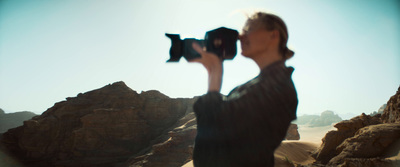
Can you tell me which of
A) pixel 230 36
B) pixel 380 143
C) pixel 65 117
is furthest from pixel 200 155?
pixel 65 117

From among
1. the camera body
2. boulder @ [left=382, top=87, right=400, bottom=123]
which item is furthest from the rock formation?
the camera body

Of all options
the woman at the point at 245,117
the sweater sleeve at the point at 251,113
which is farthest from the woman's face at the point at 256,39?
the sweater sleeve at the point at 251,113

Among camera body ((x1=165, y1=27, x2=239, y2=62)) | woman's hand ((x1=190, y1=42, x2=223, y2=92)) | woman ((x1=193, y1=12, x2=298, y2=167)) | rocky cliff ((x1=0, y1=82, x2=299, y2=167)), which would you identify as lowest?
rocky cliff ((x1=0, y1=82, x2=299, y2=167))

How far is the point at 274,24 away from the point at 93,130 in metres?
36.0

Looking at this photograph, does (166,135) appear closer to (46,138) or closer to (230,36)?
(46,138)

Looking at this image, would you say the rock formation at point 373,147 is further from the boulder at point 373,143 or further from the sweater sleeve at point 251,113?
the sweater sleeve at point 251,113

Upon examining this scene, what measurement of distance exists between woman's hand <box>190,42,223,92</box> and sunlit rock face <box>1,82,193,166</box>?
30677 millimetres

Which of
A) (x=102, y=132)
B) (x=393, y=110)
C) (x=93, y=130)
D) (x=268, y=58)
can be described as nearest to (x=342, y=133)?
(x=393, y=110)

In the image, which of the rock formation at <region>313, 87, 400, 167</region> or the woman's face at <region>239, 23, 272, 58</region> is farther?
the rock formation at <region>313, 87, 400, 167</region>

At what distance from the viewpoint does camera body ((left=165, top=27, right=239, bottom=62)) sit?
1.37m

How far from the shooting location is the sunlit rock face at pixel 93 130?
3080 cm

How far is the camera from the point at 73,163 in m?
28.6

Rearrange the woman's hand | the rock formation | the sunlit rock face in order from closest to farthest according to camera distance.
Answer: the woman's hand
the rock formation
the sunlit rock face

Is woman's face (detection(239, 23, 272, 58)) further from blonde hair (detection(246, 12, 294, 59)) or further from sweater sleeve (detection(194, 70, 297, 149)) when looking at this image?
sweater sleeve (detection(194, 70, 297, 149))
